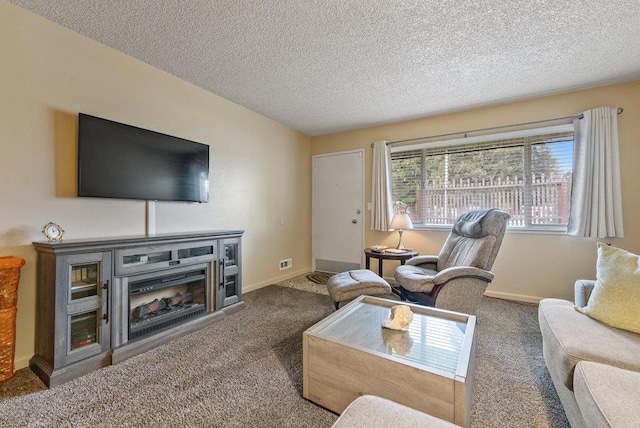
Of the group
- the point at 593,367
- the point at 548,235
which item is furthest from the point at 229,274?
the point at 548,235

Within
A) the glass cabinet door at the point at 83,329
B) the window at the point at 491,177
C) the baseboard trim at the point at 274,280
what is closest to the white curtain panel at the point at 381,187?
the window at the point at 491,177

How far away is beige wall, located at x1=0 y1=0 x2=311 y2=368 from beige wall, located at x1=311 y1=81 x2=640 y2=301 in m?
2.57

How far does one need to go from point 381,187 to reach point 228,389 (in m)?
3.12

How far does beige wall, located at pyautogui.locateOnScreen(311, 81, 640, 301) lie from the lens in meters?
2.66

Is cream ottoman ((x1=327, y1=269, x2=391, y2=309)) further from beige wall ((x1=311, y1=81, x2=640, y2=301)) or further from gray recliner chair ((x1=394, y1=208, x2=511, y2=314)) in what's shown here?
beige wall ((x1=311, y1=81, x2=640, y2=301))

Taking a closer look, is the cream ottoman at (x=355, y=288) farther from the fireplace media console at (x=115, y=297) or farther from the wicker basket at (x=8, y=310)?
the wicker basket at (x=8, y=310)

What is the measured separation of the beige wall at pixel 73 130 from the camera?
1757 millimetres

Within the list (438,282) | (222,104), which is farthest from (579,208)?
(222,104)

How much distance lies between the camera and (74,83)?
79.1 inches

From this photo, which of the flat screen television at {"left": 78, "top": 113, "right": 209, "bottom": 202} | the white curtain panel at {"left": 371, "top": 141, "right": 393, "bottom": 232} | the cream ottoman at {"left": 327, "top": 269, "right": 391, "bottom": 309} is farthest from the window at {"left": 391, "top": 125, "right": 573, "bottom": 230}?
the flat screen television at {"left": 78, "top": 113, "right": 209, "bottom": 202}

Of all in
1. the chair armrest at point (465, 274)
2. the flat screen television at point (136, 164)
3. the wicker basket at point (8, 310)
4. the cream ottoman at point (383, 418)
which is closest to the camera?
the cream ottoman at point (383, 418)

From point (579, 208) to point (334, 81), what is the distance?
287cm

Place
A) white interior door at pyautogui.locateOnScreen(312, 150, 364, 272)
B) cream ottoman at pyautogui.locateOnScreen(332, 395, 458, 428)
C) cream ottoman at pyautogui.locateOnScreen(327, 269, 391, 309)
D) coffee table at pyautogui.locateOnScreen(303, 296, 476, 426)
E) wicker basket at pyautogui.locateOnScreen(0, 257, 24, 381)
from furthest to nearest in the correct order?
white interior door at pyautogui.locateOnScreen(312, 150, 364, 272) → cream ottoman at pyautogui.locateOnScreen(327, 269, 391, 309) → wicker basket at pyautogui.locateOnScreen(0, 257, 24, 381) → coffee table at pyautogui.locateOnScreen(303, 296, 476, 426) → cream ottoman at pyautogui.locateOnScreen(332, 395, 458, 428)

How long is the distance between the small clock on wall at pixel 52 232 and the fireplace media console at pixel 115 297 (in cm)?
8
